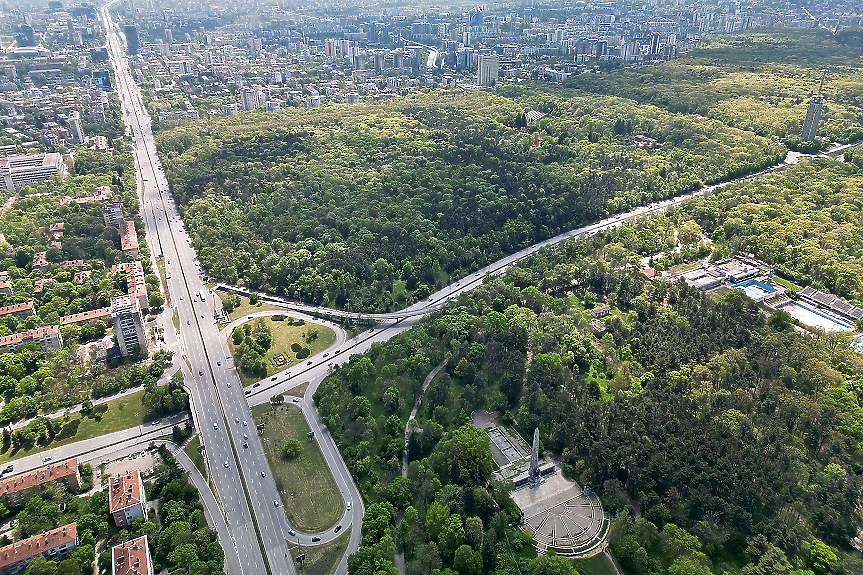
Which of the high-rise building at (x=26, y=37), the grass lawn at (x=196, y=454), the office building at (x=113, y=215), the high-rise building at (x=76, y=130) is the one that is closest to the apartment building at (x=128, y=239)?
the office building at (x=113, y=215)

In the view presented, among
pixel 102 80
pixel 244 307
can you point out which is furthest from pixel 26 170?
pixel 102 80

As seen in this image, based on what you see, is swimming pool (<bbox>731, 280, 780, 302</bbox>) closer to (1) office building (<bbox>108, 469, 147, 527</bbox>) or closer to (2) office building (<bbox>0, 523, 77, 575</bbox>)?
(1) office building (<bbox>108, 469, 147, 527</bbox>)

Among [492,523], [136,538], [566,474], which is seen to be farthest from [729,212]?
[136,538]

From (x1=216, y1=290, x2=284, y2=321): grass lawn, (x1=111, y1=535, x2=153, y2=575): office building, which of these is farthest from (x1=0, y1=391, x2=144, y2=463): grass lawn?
(x1=111, y1=535, x2=153, y2=575): office building

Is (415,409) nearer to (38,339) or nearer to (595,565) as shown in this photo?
(595,565)

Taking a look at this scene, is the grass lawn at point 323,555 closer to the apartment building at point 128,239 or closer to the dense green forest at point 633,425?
the dense green forest at point 633,425

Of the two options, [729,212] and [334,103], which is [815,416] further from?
[334,103]
